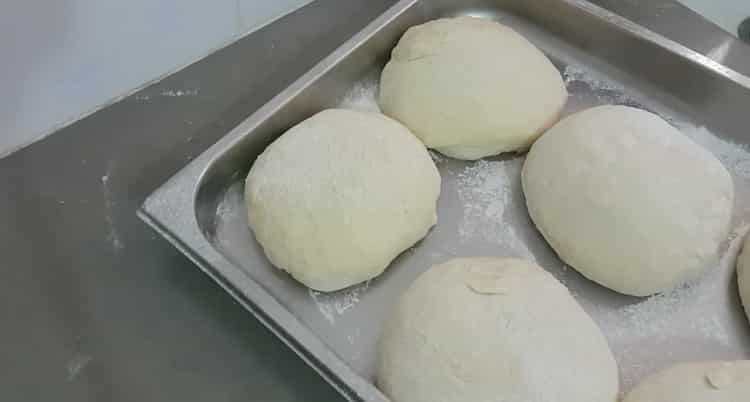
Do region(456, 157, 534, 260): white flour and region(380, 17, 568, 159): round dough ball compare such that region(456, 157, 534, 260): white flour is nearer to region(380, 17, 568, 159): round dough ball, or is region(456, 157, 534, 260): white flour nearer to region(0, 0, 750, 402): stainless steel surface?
region(380, 17, 568, 159): round dough ball

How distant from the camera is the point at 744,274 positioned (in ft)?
2.85

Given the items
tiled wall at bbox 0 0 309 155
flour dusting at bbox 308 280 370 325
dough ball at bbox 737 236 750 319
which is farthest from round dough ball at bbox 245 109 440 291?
dough ball at bbox 737 236 750 319

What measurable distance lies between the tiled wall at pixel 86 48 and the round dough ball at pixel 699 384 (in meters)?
0.77

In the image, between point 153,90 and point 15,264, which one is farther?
point 153,90

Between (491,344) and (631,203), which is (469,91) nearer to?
(631,203)

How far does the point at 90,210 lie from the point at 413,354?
1.59ft

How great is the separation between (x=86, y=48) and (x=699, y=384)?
2.75 feet

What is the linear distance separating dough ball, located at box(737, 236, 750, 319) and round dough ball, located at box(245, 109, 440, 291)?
0.39 metres

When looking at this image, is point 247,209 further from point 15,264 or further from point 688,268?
point 688,268

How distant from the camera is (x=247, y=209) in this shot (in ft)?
2.88

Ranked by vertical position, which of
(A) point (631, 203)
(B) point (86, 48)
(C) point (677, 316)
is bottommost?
(C) point (677, 316)

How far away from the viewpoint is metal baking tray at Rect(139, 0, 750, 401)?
32.4 inches

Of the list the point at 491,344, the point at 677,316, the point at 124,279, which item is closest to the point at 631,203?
the point at 677,316

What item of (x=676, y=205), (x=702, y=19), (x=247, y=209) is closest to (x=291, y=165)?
(x=247, y=209)
